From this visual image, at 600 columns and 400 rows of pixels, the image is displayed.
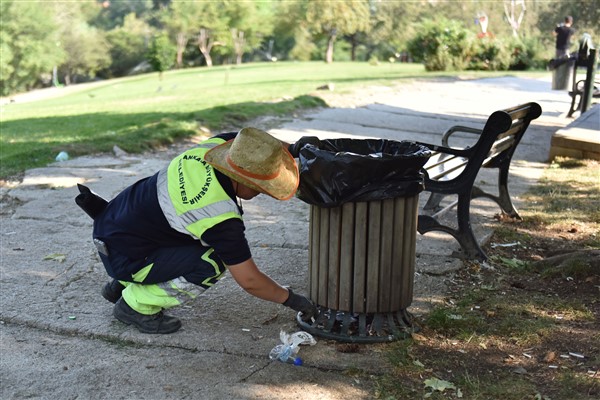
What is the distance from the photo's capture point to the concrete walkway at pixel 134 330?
3.31 metres

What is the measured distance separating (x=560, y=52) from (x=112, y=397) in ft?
70.8

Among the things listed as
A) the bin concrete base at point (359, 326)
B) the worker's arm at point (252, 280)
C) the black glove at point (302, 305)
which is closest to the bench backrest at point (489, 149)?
the bin concrete base at point (359, 326)

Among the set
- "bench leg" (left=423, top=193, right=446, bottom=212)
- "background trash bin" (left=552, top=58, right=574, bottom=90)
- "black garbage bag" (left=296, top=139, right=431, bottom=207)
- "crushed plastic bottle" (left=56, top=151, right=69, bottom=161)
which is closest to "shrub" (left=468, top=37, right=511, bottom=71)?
"background trash bin" (left=552, top=58, right=574, bottom=90)

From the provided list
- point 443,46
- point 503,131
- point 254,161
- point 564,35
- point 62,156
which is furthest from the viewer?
point 443,46

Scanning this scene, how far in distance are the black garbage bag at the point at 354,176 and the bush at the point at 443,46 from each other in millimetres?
24209

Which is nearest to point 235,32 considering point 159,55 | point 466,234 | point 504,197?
point 159,55

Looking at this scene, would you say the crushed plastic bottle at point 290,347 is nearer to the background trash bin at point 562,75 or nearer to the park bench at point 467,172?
the park bench at point 467,172

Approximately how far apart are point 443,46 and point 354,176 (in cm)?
2486

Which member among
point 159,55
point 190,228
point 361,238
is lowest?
point 159,55

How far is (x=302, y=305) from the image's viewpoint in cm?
380

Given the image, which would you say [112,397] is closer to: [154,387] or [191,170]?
[154,387]

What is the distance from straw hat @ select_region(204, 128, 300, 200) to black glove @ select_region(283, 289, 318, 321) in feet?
1.96

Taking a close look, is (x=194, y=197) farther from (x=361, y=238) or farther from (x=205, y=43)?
(x=205, y=43)

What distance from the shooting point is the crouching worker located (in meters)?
3.35
